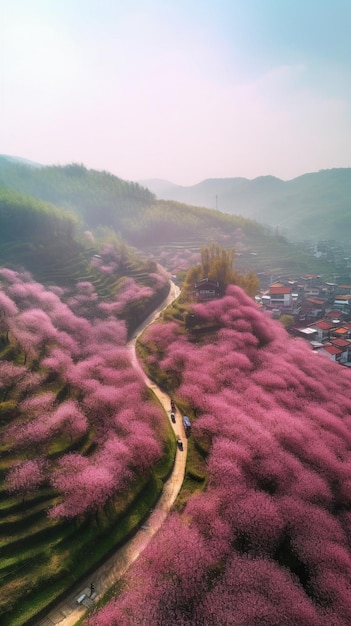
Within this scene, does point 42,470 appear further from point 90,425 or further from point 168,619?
point 168,619

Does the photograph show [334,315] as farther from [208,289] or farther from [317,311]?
[208,289]

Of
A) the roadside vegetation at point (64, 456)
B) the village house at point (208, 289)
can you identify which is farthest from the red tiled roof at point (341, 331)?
the roadside vegetation at point (64, 456)

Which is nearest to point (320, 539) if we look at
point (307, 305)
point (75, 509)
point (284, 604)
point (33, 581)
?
point (284, 604)

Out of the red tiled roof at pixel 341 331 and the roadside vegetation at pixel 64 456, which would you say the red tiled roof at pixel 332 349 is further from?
the roadside vegetation at pixel 64 456

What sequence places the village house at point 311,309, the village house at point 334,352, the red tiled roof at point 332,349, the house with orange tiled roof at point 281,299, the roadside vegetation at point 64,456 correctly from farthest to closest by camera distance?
the house with orange tiled roof at point 281,299 < the village house at point 311,309 < the red tiled roof at point 332,349 < the village house at point 334,352 < the roadside vegetation at point 64,456

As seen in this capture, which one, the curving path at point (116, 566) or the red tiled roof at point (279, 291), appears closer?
the curving path at point (116, 566)

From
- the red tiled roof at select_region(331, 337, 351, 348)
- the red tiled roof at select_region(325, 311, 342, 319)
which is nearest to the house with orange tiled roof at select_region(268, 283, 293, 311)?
the red tiled roof at select_region(325, 311, 342, 319)

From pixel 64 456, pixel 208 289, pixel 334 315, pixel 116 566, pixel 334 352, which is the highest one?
pixel 208 289

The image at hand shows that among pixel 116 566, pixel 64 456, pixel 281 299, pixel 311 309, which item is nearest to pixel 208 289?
pixel 281 299
